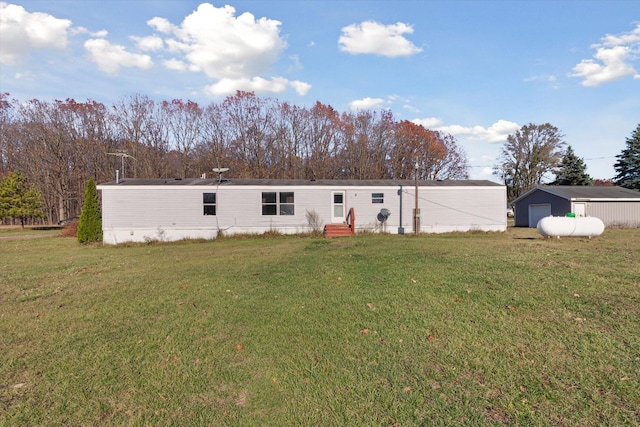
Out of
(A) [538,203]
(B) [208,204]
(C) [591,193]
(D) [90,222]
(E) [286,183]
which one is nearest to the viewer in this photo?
(D) [90,222]

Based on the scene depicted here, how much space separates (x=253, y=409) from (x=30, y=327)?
139 inches

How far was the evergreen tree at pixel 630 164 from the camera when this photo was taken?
31.9 metres

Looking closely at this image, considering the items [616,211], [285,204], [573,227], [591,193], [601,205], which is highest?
[591,193]

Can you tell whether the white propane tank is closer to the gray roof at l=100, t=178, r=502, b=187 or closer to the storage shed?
the storage shed

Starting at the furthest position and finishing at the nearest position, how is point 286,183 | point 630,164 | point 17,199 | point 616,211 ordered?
1. point 630,164
2. point 17,199
3. point 616,211
4. point 286,183

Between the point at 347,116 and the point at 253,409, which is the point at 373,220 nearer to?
the point at 253,409

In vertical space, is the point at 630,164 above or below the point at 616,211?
above

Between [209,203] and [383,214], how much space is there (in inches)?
313

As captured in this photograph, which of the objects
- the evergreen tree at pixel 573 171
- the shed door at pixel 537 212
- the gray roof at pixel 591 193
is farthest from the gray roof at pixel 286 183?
the evergreen tree at pixel 573 171

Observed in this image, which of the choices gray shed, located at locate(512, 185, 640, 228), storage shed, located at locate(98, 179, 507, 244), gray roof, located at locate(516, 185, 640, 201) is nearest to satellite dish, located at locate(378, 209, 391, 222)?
storage shed, located at locate(98, 179, 507, 244)

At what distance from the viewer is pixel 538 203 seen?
24969 millimetres

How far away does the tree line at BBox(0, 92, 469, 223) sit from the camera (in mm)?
32625

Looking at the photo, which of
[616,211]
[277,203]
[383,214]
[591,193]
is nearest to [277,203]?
[277,203]

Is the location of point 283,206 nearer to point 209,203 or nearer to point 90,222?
point 209,203
